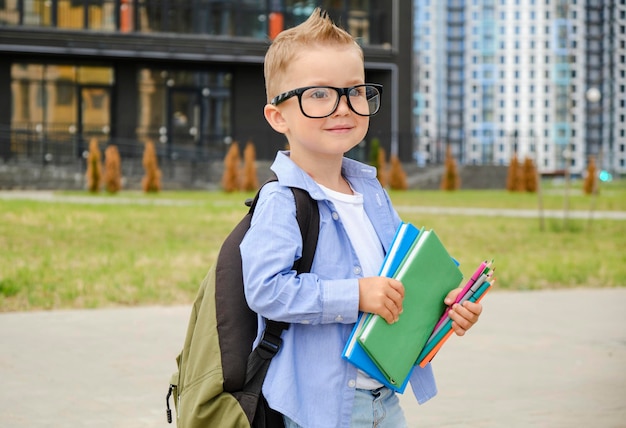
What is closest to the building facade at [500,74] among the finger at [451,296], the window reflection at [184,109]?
the window reflection at [184,109]

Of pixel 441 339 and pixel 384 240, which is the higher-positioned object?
pixel 384 240

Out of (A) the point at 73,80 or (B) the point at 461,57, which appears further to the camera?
(B) the point at 461,57

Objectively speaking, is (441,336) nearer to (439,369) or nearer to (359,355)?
(359,355)

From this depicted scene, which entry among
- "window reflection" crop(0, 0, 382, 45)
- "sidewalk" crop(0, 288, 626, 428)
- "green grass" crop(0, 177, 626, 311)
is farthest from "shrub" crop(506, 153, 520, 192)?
"sidewalk" crop(0, 288, 626, 428)

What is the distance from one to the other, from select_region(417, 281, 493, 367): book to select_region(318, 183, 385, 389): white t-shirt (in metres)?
0.14

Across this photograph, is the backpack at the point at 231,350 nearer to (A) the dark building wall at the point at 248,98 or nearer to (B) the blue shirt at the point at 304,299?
(B) the blue shirt at the point at 304,299

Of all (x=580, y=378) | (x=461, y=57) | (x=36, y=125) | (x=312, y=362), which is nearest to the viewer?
(x=312, y=362)

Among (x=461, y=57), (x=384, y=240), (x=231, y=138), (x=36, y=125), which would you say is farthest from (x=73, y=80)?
(x=461, y=57)

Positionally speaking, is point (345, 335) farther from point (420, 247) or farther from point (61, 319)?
point (61, 319)

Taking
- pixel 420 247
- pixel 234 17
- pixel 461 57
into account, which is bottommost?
pixel 420 247

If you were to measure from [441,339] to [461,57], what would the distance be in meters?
186

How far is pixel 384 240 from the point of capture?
255 centimetres

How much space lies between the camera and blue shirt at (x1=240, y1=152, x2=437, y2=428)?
7.59 ft

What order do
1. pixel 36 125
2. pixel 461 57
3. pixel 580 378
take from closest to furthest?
pixel 580 378, pixel 36 125, pixel 461 57
